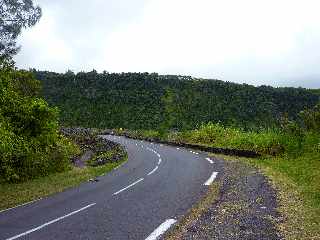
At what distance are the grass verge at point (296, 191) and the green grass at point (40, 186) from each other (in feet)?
25.3

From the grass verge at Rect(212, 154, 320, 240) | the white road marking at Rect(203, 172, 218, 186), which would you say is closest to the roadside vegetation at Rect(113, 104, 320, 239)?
the grass verge at Rect(212, 154, 320, 240)

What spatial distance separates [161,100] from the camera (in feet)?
317

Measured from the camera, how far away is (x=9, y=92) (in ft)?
61.8

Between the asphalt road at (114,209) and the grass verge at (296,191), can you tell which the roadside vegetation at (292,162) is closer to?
the grass verge at (296,191)

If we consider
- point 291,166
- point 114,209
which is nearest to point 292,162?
point 291,166

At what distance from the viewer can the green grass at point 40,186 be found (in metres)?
16.1

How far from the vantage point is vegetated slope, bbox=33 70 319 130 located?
86812 mm

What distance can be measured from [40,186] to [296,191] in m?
9.56

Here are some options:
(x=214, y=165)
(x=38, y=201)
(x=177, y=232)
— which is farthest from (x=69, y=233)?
(x=214, y=165)

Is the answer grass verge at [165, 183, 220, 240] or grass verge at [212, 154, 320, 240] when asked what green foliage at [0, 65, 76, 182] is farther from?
grass verge at [212, 154, 320, 240]

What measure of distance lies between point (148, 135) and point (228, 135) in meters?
18.0

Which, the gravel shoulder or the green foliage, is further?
the green foliage

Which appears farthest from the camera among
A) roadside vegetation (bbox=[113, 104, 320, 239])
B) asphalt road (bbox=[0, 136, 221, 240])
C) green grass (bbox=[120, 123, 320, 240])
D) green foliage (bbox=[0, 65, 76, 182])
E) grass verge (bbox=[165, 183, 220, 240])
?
green foliage (bbox=[0, 65, 76, 182])

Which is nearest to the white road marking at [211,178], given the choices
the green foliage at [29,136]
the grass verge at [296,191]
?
the grass verge at [296,191]
